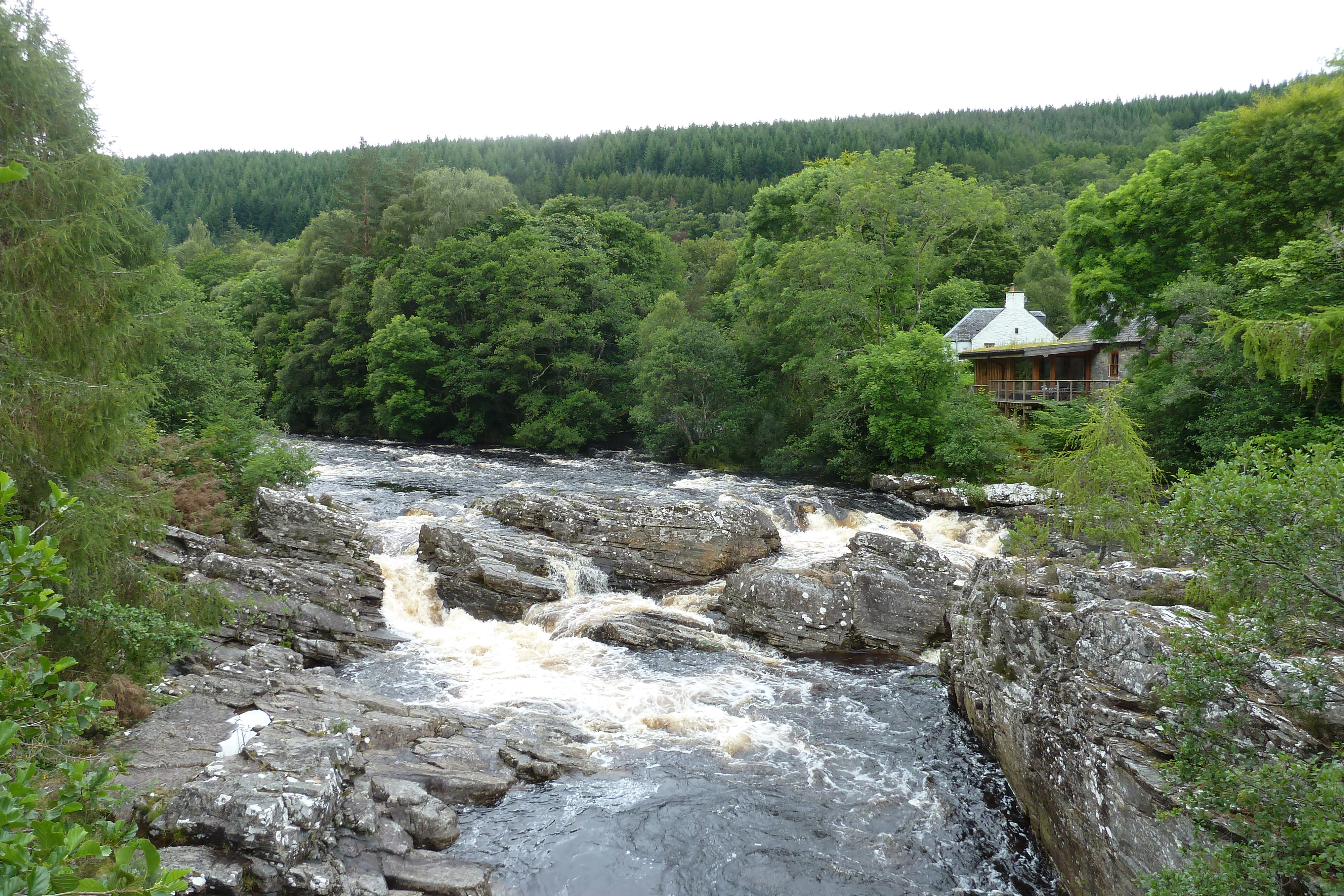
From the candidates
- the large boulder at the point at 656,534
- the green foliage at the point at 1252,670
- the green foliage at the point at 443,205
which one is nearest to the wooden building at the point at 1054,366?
the large boulder at the point at 656,534

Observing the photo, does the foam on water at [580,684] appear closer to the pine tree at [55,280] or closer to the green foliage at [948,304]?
the pine tree at [55,280]

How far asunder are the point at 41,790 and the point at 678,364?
3490cm

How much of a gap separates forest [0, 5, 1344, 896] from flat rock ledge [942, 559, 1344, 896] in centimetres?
83

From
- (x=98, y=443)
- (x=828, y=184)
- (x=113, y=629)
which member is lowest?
(x=113, y=629)

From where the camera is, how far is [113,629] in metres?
9.96

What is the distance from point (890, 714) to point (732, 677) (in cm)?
296

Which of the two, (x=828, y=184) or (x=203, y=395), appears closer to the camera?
(x=203, y=395)

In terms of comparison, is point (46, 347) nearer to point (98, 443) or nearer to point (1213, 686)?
point (98, 443)

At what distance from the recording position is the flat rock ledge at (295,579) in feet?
46.0

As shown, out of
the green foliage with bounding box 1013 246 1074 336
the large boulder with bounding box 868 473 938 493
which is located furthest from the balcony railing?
the green foliage with bounding box 1013 246 1074 336

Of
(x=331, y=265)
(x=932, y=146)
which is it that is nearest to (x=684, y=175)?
(x=932, y=146)

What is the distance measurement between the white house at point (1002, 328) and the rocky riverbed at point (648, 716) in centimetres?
2845

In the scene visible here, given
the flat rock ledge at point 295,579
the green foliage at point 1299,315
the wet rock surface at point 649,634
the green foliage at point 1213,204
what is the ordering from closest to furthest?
1. the flat rock ledge at point 295,579
2. the wet rock surface at point 649,634
3. the green foliage at point 1299,315
4. the green foliage at point 1213,204

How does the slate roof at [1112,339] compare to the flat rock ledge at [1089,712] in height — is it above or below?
above
